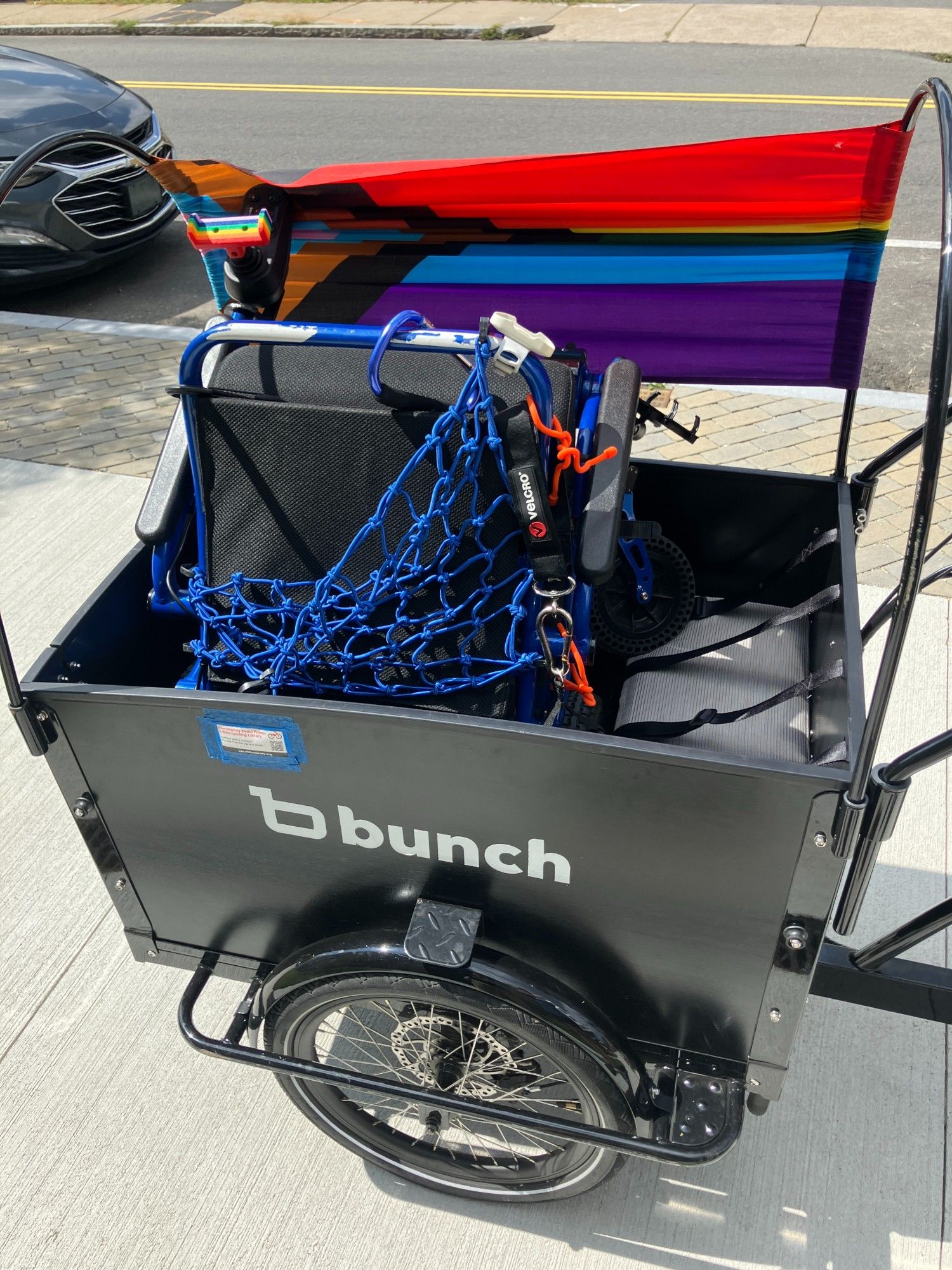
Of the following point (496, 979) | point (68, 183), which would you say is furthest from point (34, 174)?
point (496, 979)

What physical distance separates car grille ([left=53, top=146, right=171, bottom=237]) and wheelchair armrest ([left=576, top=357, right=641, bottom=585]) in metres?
5.10

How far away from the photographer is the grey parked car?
5758 millimetres

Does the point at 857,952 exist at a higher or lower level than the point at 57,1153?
higher

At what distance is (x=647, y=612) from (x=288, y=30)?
13018mm

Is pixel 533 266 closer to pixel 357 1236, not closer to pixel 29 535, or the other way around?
pixel 357 1236

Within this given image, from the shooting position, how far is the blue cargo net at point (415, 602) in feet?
5.71

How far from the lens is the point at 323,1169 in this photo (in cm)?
217

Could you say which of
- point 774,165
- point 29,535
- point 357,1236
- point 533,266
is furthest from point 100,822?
point 29,535

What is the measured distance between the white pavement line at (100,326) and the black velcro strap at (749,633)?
4.04 metres

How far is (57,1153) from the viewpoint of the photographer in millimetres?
2197

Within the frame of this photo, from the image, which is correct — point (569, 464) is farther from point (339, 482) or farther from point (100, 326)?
point (100, 326)

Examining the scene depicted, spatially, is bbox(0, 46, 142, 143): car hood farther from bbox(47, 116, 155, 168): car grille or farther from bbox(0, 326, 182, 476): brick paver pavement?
bbox(0, 326, 182, 476): brick paver pavement

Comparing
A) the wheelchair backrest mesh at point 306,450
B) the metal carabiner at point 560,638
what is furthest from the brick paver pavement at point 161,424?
the wheelchair backrest mesh at point 306,450

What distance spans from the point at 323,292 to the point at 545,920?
5.51ft
